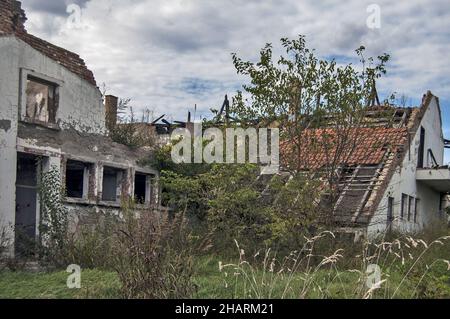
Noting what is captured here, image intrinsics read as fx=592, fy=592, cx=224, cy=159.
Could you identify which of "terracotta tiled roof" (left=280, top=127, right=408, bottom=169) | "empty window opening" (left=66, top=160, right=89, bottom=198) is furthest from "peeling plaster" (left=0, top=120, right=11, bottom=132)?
"terracotta tiled roof" (left=280, top=127, right=408, bottom=169)

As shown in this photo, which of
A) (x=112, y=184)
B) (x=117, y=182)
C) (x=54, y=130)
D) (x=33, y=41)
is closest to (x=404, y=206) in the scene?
(x=117, y=182)

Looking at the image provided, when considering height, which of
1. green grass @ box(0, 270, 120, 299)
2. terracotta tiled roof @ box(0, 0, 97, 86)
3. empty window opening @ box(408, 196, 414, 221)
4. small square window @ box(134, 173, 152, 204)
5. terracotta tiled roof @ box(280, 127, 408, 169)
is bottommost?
green grass @ box(0, 270, 120, 299)

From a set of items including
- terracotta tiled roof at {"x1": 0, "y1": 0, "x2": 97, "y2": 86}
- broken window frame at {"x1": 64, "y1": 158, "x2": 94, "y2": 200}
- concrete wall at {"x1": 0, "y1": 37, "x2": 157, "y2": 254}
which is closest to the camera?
concrete wall at {"x1": 0, "y1": 37, "x2": 157, "y2": 254}

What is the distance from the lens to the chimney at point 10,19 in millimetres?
16297

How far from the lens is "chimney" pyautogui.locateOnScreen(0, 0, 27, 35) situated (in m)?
16.3

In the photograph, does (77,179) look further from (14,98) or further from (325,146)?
(325,146)

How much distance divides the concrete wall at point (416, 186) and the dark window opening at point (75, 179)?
912 centimetres

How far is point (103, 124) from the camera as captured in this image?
19.0m

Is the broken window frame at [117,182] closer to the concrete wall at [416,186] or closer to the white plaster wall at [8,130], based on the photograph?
the white plaster wall at [8,130]

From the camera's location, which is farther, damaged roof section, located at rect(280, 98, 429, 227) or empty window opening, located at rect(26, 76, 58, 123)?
empty window opening, located at rect(26, 76, 58, 123)

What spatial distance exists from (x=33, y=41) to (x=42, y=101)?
220cm

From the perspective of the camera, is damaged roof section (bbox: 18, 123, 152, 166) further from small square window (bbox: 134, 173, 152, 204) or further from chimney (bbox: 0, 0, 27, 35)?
chimney (bbox: 0, 0, 27, 35)

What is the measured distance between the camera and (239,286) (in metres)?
9.68
